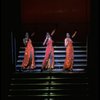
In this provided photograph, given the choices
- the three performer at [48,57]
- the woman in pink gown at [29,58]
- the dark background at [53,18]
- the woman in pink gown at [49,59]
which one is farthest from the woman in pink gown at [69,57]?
the woman in pink gown at [29,58]

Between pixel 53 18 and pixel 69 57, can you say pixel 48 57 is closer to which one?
pixel 69 57

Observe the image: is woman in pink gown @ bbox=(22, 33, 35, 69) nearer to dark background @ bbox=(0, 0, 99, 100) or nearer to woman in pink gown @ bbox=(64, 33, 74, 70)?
dark background @ bbox=(0, 0, 99, 100)

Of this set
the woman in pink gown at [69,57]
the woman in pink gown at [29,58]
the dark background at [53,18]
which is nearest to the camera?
the woman in pink gown at [69,57]

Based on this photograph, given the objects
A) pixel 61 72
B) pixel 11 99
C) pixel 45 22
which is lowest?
pixel 11 99

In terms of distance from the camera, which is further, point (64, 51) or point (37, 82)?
point (64, 51)

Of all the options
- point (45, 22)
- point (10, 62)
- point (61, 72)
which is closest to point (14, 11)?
point (45, 22)

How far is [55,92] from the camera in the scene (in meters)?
11.1

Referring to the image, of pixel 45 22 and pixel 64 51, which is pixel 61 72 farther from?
pixel 45 22

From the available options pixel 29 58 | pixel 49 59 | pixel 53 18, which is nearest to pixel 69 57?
pixel 49 59

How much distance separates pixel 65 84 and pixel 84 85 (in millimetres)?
536

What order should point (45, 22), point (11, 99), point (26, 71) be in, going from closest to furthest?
point (11, 99) < point (26, 71) < point (45, 22)

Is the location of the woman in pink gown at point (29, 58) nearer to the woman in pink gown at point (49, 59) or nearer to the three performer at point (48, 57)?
the three performer at point (48, 57)

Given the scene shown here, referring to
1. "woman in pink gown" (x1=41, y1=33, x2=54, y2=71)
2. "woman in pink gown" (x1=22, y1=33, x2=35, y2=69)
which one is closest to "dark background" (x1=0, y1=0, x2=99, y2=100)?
"woman in pink gown" (x1=22, y1=33, x2=35, y2=69)

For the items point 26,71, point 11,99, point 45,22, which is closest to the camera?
point 11,99
